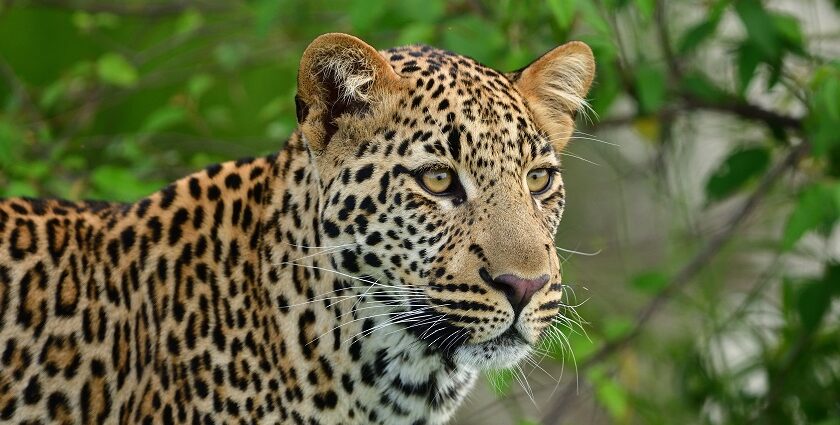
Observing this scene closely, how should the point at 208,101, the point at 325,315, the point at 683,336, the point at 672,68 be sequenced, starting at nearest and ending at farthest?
the point at 325,315 → the point at 672,68 → the point at 683,336 → the point at 208,101

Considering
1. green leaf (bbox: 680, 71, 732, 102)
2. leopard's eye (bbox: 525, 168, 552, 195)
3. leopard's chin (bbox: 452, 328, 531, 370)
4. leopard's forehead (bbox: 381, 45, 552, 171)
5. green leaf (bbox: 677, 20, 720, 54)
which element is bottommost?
leopard's chin (bbox: 452, 328, 531, 370)

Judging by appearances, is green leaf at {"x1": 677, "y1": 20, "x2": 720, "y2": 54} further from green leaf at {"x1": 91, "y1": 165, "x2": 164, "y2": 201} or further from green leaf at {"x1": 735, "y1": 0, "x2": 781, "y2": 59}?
green leaf at {"x1": 91, "y1": 165, "x2": 164, "y2": 201}

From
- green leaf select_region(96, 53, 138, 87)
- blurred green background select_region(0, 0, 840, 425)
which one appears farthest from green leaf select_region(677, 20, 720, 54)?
green leaf select_region(96, 53, 138, 87)

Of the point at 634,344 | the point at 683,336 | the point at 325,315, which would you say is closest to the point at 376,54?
the point at 325,315

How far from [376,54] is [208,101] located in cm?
797

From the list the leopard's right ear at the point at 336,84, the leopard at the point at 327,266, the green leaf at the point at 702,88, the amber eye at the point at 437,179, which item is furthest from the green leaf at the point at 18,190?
the green leaf at the point at 702,88

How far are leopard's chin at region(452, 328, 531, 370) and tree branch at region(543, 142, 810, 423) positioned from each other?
3.30 m

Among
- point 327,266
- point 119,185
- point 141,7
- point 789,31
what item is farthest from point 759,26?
point 141,7

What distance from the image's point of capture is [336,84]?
16.1ft

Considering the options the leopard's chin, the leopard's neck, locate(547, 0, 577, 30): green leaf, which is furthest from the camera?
locate(547, 0, 577, 30): green leaf

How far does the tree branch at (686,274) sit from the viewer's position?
8109mm

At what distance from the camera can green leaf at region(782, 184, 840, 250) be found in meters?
6.52

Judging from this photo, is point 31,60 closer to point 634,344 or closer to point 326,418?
point 634,344

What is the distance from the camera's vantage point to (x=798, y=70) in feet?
28.3
